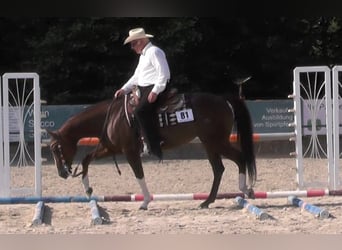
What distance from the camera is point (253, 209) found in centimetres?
650

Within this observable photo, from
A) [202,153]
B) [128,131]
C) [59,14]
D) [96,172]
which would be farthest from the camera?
[202,153]

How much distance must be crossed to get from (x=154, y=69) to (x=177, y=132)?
2.50 ft

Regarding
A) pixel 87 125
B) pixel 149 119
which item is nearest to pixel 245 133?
pixel 149 119

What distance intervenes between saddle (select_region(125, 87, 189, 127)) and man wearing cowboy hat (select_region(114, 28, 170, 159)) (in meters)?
0.08

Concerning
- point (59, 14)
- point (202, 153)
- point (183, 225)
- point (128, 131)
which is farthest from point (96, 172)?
point (59, 14)

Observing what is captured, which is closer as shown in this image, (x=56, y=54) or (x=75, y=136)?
(x=75, y=136)

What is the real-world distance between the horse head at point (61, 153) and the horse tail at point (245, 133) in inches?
79.4

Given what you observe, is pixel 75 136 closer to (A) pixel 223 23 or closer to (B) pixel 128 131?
(B) pixel 128 131

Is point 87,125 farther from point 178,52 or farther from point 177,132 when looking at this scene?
point 178,52

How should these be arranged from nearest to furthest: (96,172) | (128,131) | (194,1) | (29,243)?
(194,1) → (29,243) → (128,131) → (96,172)

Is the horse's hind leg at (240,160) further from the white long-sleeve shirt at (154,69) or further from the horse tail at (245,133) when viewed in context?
the white long-sleeve shirt at (154,69)

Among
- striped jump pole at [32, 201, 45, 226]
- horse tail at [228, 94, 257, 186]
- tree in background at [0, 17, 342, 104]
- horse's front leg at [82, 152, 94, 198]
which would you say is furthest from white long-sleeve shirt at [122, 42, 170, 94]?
tree in background at [0, 17, 342, 104]

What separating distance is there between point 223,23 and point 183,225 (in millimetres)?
13811

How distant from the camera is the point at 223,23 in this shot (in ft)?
62.5
